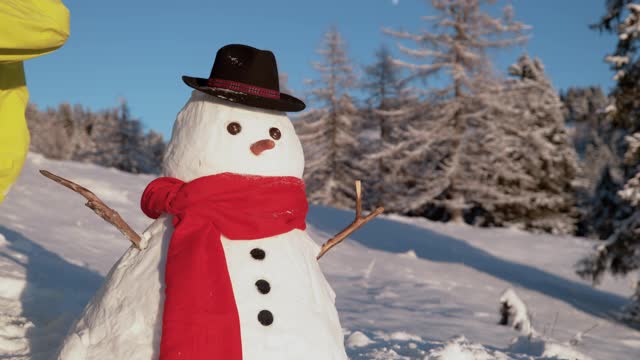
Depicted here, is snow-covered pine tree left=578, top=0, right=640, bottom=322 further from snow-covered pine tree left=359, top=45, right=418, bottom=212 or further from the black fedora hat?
snow-covered pine tree left=359, top=45, right=418, bottom=212

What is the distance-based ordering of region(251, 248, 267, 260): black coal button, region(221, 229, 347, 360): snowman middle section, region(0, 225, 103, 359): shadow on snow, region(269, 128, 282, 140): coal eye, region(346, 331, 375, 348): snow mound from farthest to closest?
1. region(346, 331, 375, 348): snow mound
2. region(0, 225, 103, 359): shadow on snow
3. region(269, 128, 282, 140): coal eye
4. region(251, 248, 267, 260): black coal button
5. region(221, 229, 347, 360): snowman middle section

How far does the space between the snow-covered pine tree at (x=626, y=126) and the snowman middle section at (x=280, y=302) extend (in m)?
6.01

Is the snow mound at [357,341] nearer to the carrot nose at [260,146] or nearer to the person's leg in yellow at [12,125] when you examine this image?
the carrot nose at [260,146]

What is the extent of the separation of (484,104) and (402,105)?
387 centimetres

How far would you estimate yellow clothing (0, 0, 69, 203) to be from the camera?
7.20 feet

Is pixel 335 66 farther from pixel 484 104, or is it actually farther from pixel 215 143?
pixel 215 143

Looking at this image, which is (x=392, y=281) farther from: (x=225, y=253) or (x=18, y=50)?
(x=18, y=50)

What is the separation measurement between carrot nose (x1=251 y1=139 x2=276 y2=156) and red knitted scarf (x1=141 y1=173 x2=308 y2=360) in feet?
0.42

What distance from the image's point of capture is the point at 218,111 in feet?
8.98

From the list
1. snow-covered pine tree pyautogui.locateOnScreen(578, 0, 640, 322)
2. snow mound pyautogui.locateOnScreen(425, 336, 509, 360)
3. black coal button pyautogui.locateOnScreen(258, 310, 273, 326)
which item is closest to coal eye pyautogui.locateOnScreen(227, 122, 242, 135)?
black coal button pyautogui.locateOnScreen(258, 310, 273, 326)

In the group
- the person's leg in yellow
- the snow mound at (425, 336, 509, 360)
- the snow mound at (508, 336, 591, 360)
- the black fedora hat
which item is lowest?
the snow mound at (508, 336, 591, 360)

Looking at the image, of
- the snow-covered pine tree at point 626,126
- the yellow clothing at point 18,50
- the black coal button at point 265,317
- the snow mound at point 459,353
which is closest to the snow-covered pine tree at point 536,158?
the snow-covered pine tree at point 626,126

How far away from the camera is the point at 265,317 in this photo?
96.8 inches

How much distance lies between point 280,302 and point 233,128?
0.84 metres
